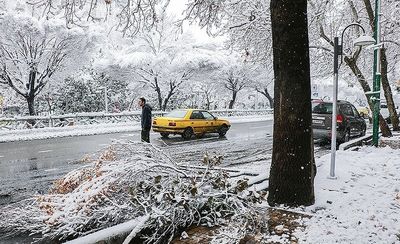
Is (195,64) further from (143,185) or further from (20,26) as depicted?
(143,185)

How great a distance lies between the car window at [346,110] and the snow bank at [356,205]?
258 inches

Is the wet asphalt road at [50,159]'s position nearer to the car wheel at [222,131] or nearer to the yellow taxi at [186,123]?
the yellow taxi at [186,123]

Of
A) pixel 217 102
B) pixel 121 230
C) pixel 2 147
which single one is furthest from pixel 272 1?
pixel 217 102

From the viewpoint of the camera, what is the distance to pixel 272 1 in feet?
17.8

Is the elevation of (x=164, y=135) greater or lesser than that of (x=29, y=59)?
lesser

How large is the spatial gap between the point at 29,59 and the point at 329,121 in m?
18.7

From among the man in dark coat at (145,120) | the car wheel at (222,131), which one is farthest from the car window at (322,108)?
the man in dark coat at (145,120)

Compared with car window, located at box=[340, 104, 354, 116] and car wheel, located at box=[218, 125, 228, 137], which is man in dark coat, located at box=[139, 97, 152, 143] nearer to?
car wheel, located at box=[218, 125, 228, 137]

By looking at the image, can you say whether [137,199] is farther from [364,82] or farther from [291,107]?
[364,82]

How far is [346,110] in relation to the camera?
628 inches

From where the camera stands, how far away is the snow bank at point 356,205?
14.4ft

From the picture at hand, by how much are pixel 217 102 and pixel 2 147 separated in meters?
34.7

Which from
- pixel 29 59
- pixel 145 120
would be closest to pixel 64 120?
pixel 29 59

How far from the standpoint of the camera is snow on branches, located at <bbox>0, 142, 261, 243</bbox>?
4418mm
